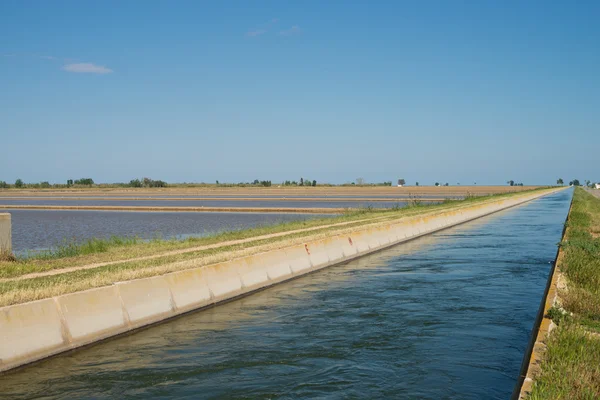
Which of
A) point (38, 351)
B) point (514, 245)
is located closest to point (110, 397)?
point (38, 351)

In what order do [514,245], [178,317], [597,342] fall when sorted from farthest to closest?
[514,245]
[178,317]
[597,342]

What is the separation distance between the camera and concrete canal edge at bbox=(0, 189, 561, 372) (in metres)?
11.5

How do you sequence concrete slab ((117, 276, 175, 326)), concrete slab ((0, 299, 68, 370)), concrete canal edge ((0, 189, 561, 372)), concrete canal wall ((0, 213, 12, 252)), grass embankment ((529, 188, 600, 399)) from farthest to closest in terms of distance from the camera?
concrete canal wall ((0, 213, 12, 252)) < concrete slab ((117, 276, 175, 326)) < concrete canal edge ((0, 189, 561, 372)) < concrete slab ((0, 299, 68, 370)) < grass embankment ((529, 188, 600, 399))

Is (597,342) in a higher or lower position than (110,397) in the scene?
higher

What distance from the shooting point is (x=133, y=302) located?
14336mm

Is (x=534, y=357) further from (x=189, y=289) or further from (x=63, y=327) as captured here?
(x=189, y=289)

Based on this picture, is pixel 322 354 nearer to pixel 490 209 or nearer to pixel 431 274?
pixel 431 274

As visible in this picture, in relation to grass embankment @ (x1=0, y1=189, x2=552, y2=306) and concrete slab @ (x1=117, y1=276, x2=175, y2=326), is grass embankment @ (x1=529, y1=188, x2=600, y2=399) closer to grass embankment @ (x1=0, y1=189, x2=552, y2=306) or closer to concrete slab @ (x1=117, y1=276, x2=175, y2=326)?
concrete slab @ (x1=117, y1=276, x2=175, y2=326)

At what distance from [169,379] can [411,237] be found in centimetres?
2646

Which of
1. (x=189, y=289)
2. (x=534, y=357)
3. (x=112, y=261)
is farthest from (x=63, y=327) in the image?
(x=534, y=357)

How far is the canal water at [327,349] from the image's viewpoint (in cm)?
1018


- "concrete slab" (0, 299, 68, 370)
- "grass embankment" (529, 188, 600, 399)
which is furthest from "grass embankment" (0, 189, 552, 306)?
Answer: "grass embankment" (529, 188, 600, 399)

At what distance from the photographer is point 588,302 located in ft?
39.7

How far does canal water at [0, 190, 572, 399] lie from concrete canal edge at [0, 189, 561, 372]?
337 mm
